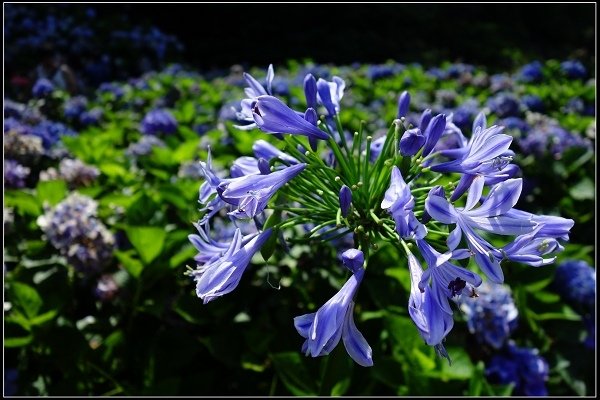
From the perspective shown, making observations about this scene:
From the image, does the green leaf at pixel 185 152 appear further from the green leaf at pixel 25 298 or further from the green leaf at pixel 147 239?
the green leaf at pixel 25 298

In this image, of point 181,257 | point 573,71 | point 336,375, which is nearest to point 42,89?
point 181,257

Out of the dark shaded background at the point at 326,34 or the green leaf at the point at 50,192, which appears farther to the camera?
the dark shaded background at the point at 326,34

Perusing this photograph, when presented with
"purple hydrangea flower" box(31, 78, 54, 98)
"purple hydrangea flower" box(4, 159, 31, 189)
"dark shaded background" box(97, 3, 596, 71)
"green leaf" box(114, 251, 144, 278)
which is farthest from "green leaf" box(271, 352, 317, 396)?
"dark shaded background" box(97, 3, 596, 71)

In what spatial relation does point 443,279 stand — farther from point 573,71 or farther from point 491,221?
point 573,71

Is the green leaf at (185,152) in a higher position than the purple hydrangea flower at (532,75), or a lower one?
lower

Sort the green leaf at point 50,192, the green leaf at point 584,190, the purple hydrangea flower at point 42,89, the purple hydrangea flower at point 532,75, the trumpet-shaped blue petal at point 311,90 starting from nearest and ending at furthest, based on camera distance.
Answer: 1. the trumpet-shaped blue petal at point 311,90
2. the green leaf at point 50,192
3. the green leaf at point 584,190
4. the purple hydrangea flower at point 42,89
5. the purple hydrangea flower at point 532,75

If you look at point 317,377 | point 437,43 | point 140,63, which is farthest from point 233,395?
point 437,43

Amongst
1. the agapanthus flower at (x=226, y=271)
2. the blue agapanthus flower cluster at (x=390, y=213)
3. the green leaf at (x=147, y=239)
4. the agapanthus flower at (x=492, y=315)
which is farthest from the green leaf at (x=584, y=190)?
the agapanthus flower at (x=226, y=271)
